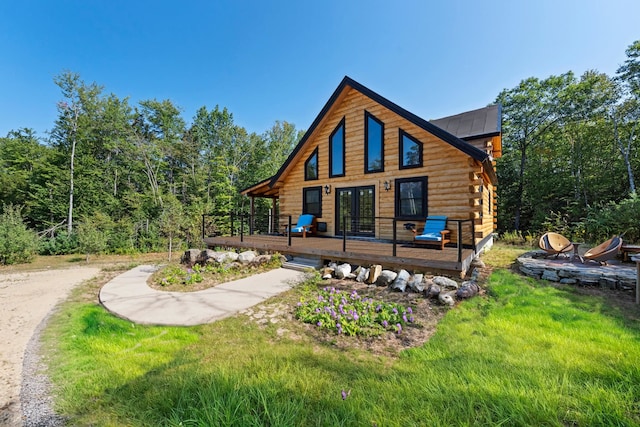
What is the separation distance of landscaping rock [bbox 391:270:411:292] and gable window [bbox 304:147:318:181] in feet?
19.3

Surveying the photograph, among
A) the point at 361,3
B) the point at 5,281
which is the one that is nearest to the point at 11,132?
the point at 5,281

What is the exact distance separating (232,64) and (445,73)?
43.3 feet

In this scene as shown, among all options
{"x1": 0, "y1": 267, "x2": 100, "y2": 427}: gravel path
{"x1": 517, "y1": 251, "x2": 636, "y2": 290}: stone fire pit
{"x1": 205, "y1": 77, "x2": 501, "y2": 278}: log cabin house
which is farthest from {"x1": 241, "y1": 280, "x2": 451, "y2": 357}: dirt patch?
{"x1": 517, "y1": 251, "x2": 636, "y2": 290}: stone fire pit

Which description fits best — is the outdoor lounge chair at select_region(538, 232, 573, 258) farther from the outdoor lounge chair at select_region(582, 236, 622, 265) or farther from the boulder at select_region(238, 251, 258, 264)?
the boulder at select_region(238, 251, 258, 264)

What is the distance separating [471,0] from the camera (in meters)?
8.14

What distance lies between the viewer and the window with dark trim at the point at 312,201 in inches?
392

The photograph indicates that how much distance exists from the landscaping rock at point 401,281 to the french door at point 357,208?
11.9 ft

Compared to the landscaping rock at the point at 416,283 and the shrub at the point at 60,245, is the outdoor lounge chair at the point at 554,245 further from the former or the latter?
the shrub at the point at 60,245

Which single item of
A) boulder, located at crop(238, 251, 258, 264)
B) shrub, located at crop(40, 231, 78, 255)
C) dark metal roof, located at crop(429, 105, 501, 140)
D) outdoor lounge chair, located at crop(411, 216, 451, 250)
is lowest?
shrub, located at crop(40, 231, 78, 255)

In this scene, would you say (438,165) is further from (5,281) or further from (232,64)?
(232,64)

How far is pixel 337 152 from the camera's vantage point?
9.51m

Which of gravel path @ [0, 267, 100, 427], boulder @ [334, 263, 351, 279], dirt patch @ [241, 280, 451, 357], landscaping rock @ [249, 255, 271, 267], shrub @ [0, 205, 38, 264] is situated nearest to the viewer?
gravel path @ [0, 267, 100, 427]

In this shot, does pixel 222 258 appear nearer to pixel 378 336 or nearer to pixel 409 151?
pixel 378 336

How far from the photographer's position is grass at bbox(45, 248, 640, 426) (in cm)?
174
